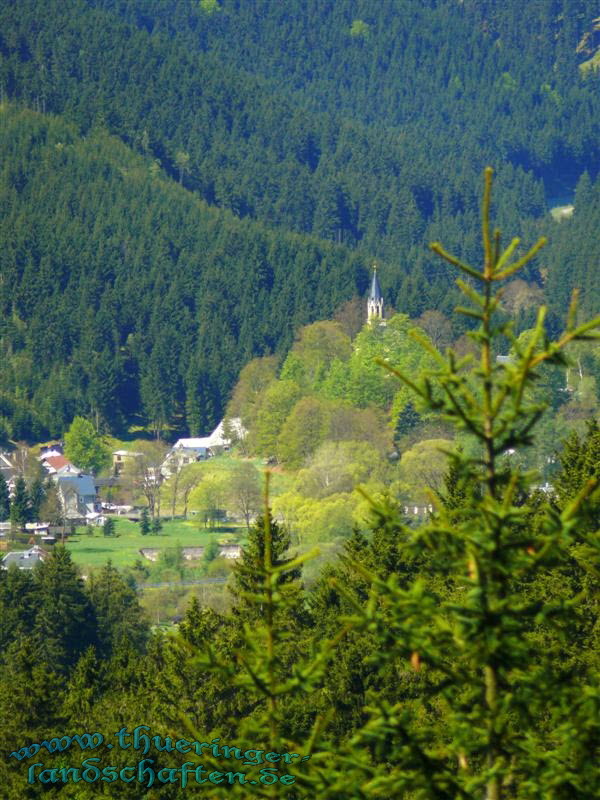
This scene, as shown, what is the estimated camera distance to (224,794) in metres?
14.6

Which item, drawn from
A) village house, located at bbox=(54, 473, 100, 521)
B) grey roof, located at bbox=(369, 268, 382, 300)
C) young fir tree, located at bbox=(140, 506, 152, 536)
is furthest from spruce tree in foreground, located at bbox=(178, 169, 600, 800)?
grey roof, located at bbox=(369, 268, 382, 300)

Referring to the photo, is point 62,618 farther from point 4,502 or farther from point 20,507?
point 4,502

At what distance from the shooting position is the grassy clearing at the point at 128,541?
97812 millimetres

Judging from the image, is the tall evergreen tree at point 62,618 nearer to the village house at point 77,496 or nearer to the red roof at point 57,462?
the village house at point 77,496

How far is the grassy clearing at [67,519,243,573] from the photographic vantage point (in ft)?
321

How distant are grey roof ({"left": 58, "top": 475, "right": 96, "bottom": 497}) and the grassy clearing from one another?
973cm

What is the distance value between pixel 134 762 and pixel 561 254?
157714 mm

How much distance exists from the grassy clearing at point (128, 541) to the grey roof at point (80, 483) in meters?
9.73

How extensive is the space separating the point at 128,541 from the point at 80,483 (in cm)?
2023

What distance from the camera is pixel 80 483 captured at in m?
124

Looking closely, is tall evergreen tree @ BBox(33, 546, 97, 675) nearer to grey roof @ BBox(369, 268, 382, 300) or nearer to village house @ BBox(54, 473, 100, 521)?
village house @ BBox(54, 473, 100, 521)

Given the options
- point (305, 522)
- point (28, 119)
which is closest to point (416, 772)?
point (305, 522)

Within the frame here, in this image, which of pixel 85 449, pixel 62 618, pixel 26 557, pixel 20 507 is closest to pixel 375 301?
pixel 85 449

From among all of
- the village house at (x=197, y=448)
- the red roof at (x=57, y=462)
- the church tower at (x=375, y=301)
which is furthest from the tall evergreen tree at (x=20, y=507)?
the church tower at (x=375, y=301)
